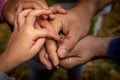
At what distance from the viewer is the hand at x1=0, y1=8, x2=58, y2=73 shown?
0.79 m

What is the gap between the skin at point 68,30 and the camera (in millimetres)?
858

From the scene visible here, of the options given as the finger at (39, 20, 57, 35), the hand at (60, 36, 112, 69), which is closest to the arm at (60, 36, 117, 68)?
the hand at (60, 36, 112, 69)

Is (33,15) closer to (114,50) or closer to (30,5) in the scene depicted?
(30,5)

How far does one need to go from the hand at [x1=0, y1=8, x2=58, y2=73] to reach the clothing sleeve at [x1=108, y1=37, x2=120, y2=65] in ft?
0.80

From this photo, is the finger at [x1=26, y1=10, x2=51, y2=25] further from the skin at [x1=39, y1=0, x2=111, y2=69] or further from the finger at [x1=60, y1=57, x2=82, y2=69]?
the finger at [x1=60, y1=57, x2=82, y2=69]

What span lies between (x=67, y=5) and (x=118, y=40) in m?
0.30

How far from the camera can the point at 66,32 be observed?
0.90 m

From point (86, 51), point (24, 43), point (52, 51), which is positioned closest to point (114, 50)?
point (86, 51)

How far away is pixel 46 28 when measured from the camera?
849 millimetres

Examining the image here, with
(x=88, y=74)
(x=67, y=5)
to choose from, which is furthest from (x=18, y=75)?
(x=67, y=5)

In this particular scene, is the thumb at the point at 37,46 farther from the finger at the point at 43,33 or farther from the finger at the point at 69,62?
the finger at the point at 69,62

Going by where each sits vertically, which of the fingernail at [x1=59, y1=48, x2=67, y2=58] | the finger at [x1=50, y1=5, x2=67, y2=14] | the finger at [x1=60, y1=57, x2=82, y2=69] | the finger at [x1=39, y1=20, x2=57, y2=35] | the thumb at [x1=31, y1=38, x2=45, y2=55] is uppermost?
the finger at [x1=50, y1=5, x2=67, y2=14]

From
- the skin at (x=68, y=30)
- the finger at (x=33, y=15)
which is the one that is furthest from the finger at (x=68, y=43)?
the finger at (x=33, y=15)

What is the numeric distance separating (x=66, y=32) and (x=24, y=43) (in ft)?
0.58
